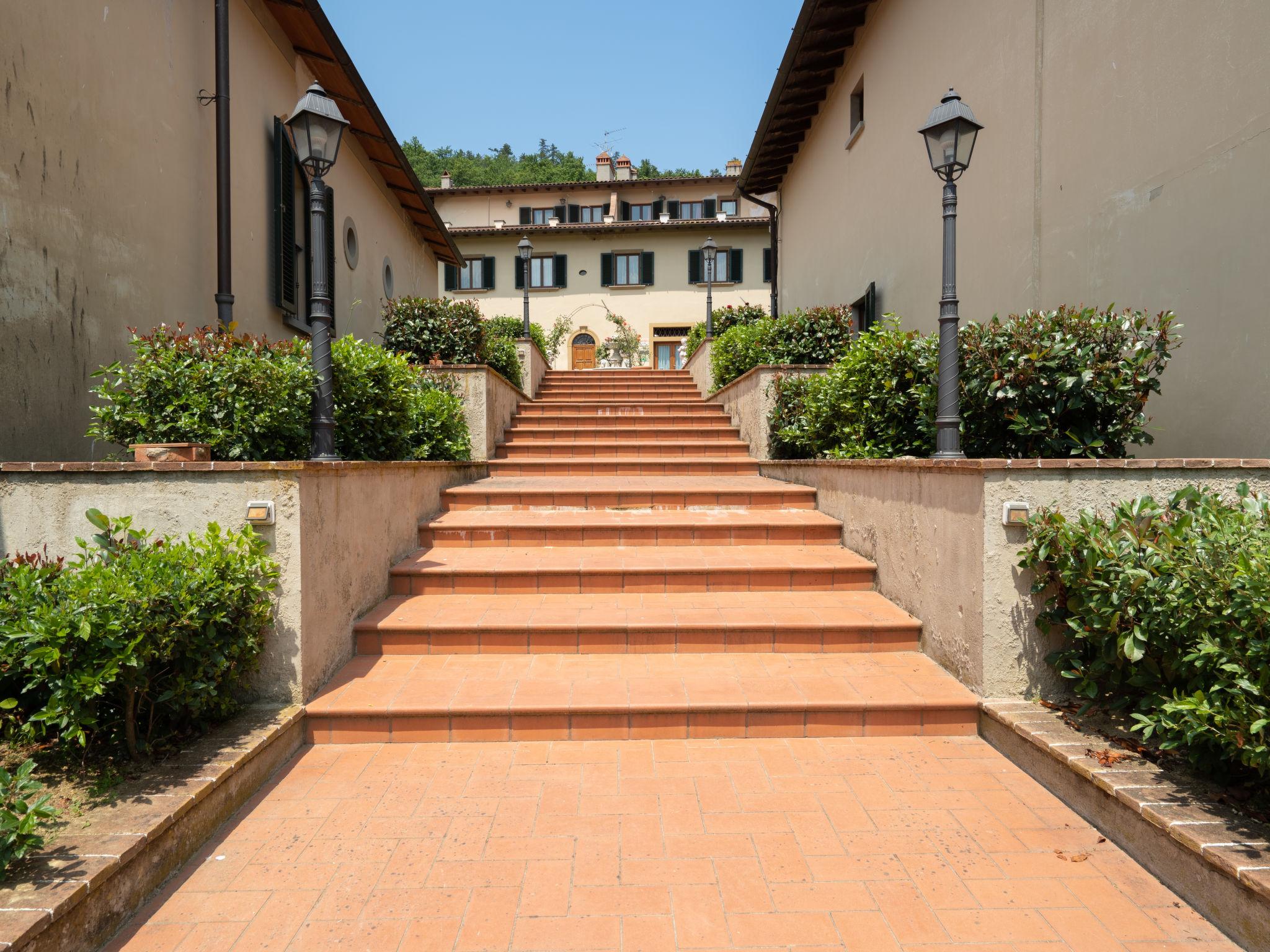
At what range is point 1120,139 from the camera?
502 cm

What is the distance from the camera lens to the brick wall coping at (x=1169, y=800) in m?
2.16

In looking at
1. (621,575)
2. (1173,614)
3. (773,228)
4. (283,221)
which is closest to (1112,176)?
(1173,614)

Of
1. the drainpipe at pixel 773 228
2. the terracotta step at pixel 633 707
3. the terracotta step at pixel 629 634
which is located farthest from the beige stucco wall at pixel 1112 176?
the drainpipe at pixel 773 228

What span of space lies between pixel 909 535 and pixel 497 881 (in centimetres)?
313

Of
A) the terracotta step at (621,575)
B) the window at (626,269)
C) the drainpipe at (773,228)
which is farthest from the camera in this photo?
the window at (626,269)

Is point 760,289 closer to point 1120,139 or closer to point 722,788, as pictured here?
point 1120,139

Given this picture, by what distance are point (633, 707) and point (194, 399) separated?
9.45 feet

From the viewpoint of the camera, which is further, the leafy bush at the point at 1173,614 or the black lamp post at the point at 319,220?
the black lamp post at the point at 319,220

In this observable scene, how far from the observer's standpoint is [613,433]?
9633mm

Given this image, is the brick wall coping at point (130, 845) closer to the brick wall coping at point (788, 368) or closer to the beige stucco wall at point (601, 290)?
the brick wall coping at point (788, 368)

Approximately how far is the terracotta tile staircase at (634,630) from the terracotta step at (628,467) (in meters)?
1.10

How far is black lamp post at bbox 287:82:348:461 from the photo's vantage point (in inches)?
159

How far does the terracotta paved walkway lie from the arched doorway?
21.1m

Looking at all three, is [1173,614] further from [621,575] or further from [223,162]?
[223,162]
